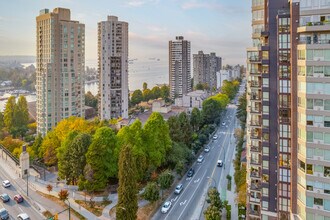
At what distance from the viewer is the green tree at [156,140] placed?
1403 inches

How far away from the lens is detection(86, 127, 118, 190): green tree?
31.1m

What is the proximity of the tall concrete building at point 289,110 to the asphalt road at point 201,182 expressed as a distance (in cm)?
743

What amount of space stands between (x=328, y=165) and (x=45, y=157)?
33.4 metres

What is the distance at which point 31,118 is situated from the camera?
66062 millimetres

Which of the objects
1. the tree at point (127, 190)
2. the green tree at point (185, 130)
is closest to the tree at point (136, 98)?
the green tree at point (185, 130)

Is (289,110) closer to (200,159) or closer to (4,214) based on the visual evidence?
(4,214)

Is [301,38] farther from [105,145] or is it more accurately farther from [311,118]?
[105,145]

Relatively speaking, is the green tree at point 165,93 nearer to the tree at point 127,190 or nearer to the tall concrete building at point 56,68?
the tall concrete building at point 56,68

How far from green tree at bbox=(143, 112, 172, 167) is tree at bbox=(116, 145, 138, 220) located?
31.2 feet

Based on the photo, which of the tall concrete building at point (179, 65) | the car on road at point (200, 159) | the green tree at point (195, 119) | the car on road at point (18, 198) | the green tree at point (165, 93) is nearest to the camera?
the car on road at point (18, 198)

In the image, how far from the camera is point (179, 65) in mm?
104750

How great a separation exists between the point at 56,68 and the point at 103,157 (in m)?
28.6

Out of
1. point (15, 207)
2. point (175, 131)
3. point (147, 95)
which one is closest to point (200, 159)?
point (175, 131)

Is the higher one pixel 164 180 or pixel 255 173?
pixel 255 173
